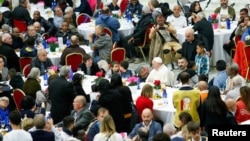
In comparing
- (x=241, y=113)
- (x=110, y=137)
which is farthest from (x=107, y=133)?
(x=241, y=113)

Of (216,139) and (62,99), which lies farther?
(62,99)

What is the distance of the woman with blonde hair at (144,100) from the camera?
1425 cm

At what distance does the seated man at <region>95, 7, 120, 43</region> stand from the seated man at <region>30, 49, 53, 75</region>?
2904 millimetres

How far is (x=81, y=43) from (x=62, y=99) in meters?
5.38

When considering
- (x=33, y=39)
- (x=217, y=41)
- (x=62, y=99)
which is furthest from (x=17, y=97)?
(x=217, y=41)

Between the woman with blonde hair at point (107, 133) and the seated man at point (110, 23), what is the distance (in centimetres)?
756

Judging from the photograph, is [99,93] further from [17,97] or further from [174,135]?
[174,135]

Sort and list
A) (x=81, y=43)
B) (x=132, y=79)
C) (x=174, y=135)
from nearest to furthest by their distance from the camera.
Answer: (x=174, y=135), (x=132, y=79), (x=81, y=43)

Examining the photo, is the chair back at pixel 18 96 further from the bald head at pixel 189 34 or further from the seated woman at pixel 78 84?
the bald head at pixel 189 34

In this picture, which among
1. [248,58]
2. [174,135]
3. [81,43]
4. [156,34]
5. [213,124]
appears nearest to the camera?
[174,135]

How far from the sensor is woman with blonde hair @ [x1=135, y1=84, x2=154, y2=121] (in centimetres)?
1425

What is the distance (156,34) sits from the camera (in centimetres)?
1869

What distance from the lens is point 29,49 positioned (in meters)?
18.0

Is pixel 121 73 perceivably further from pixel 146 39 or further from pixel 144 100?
pixel 146 39
